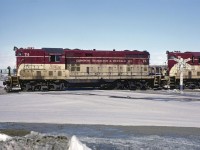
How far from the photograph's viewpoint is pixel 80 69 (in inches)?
1303

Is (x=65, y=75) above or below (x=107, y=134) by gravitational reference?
above

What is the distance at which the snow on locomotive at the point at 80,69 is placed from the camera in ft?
102

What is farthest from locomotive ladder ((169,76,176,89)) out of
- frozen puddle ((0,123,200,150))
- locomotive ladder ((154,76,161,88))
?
frozen puddle ((0,123,200,150))

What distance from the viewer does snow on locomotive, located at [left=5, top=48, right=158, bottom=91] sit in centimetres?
3122

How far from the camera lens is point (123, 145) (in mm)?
9570

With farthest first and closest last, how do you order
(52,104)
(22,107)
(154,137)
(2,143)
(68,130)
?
(52,104), (22,107), (68,130), (154,137), (2,143)

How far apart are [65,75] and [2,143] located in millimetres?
23584

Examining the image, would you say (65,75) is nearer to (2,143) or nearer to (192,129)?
(192,129)

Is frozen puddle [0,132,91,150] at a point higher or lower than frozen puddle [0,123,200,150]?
higher

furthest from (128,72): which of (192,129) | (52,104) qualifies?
(192,129)

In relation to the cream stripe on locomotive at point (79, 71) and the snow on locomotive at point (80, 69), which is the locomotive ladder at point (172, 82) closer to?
the snow on locomotive at point (80, 69)

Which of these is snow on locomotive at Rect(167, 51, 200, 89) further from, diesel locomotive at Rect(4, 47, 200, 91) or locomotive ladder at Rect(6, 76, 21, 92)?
locomotive ladder at Rect(6, 76, 21, 92)

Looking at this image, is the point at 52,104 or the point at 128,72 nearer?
the point at 52,104

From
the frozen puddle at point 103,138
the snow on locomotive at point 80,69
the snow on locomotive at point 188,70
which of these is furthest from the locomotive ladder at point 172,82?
the frozen puddle at point 103,138
